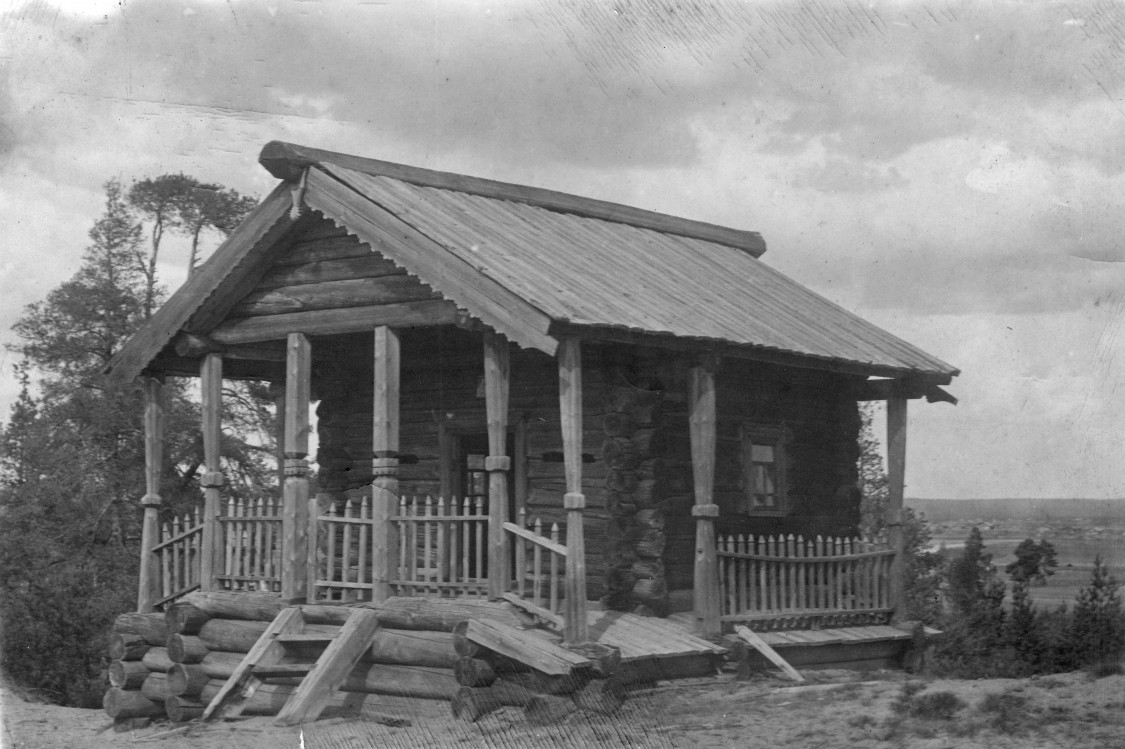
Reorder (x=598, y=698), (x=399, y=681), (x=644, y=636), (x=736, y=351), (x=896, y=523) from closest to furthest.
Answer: (x=598, y=698) → (x=399, y=681) → (x=644, y=636) → (x=736, y=351) → (x=896, y=523)

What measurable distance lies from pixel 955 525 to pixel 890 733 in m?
28.8

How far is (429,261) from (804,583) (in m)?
6.54

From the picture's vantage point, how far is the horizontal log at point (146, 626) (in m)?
17.2

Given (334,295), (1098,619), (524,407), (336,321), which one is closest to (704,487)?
(524,407)

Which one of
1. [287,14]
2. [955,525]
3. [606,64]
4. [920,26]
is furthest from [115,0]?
[955,525]

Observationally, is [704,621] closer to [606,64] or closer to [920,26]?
[606,64]

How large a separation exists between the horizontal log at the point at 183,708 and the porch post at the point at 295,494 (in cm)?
206

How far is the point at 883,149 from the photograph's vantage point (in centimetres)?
2234

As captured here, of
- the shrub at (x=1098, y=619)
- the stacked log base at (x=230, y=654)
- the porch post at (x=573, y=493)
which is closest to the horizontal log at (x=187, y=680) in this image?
the stacked log base at (x=230, y=654)

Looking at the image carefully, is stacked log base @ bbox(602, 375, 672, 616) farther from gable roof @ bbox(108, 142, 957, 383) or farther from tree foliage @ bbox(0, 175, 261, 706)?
tree foliage @ bbox(0, 175, 261, 706)

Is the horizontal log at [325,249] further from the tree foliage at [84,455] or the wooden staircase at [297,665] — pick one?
the tree foliage at [84,455]

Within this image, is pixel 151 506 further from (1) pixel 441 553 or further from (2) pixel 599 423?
(2) pixel 599 423

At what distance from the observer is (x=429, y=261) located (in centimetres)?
1430

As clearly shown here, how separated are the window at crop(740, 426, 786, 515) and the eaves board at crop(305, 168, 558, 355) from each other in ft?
19.6
